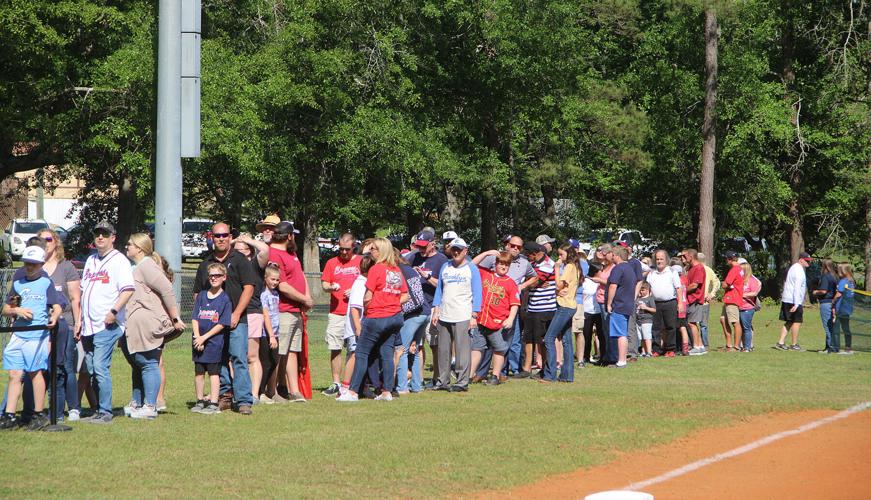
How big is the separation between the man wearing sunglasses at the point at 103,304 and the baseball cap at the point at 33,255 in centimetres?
59

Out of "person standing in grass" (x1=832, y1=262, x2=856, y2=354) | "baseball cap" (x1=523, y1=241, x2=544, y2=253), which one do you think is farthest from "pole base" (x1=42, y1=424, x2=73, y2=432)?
"person standing in grass" (x1=832, y1=262, x2=856, y2=354)

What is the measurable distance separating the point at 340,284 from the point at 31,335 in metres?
4.36

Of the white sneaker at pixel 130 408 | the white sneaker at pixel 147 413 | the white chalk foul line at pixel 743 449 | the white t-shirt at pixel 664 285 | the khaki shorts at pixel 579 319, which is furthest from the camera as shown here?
the white t-shirt at pixel 664 285

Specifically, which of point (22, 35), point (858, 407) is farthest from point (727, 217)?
point (858, 407)

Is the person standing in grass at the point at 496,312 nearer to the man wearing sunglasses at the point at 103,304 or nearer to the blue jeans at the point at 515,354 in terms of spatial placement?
the blue jeans at the point at 515,354

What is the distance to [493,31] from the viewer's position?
109 feet

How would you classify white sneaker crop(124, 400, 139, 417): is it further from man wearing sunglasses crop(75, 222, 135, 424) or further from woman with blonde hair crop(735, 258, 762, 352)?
woman with blonde hair crop(735, 258, 762, 352)

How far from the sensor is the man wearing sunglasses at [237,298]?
1176cm

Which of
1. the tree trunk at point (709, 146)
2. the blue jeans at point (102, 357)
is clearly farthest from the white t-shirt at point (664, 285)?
the tree trunk at point (709, 146)

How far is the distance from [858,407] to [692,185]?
28.6 meters

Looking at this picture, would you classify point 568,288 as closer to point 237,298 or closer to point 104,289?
point 237,298

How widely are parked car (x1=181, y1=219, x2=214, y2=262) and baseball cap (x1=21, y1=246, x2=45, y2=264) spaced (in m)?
34.9

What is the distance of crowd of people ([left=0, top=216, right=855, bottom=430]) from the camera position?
11.0m

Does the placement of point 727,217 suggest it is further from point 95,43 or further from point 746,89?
point 95,43
